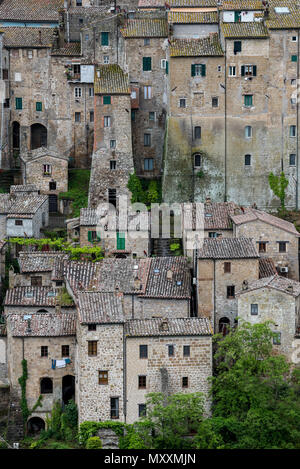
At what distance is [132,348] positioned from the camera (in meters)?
75.5

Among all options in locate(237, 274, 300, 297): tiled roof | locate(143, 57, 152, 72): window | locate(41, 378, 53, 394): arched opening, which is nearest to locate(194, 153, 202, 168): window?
locate(143, 57, 152, 72): window

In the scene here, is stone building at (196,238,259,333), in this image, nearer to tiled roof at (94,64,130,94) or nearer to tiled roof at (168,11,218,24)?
tiled roof at (94,64,130,94)

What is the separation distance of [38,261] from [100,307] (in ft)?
35.8

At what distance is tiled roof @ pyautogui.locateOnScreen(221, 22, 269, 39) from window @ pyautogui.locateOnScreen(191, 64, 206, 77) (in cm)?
296

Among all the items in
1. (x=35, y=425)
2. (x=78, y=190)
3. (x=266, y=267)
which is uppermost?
(x=78, y=190)

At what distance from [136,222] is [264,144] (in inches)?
549

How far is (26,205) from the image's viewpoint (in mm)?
93062

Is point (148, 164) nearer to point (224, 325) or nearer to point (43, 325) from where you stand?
point (224, 325)

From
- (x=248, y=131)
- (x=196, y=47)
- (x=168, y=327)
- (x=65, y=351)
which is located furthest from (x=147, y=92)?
(x=168, y=327)

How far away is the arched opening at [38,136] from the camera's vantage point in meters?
105

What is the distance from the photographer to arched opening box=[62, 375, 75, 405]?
259 feet
